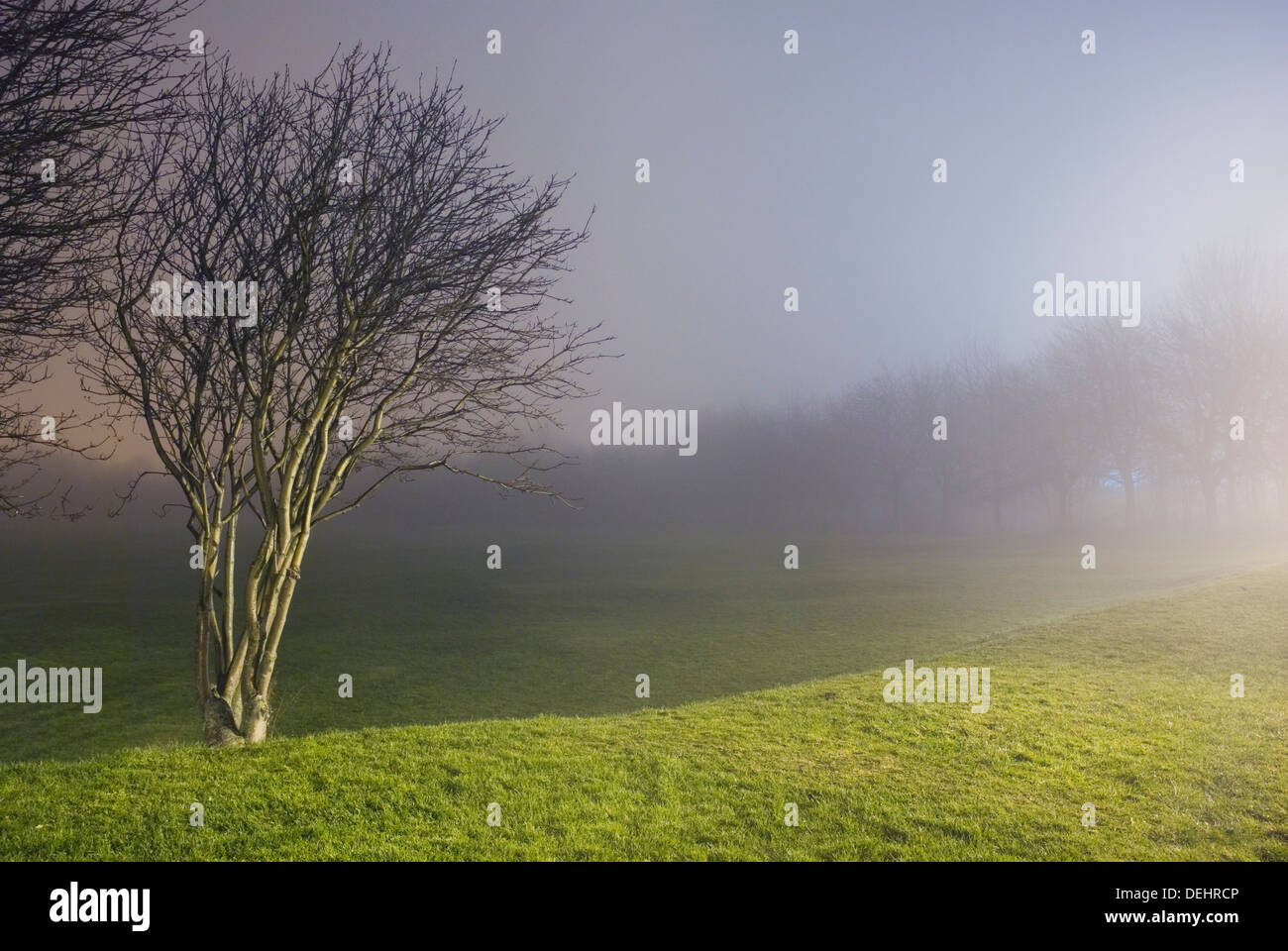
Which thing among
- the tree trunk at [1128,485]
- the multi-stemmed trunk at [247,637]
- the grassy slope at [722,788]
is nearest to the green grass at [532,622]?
the tree trunk at [1128,485]

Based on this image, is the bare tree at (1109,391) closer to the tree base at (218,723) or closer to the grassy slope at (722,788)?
the grassy slope at (722,788)

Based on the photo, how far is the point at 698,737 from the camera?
40.0 ft

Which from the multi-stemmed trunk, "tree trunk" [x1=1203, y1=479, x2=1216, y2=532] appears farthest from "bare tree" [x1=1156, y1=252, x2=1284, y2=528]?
the multi-stemmed trunk

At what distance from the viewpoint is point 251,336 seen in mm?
10969

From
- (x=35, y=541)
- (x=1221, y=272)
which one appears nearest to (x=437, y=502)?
(x=35, y=541)

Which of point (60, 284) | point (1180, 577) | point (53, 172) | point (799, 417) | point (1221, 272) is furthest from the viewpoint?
point (799, 417)

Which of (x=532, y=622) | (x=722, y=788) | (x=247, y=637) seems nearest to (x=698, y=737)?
(x=722, y=788)

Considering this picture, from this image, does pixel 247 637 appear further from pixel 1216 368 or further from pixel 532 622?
pixel 1216 368

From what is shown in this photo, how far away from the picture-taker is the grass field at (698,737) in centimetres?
836

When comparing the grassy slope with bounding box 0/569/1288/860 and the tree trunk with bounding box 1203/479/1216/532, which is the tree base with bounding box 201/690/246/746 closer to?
the grassy slope with bounding box 0/569/1288/860

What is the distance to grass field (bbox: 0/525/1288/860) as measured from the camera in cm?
836
